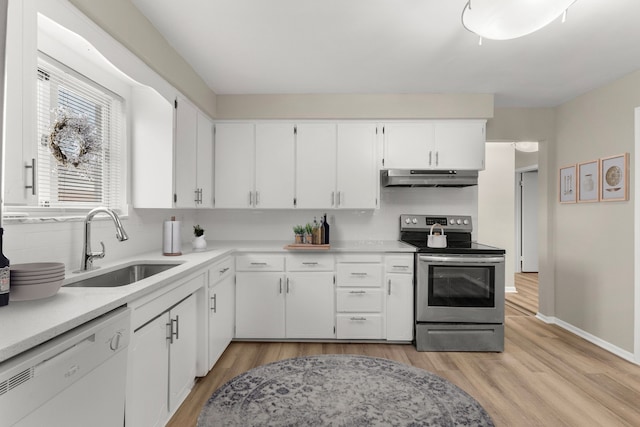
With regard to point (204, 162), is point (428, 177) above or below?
below

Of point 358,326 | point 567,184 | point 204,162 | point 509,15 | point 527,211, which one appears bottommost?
point 358,326

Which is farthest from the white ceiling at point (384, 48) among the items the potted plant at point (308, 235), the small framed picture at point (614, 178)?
the potted plant at point (308, 235)

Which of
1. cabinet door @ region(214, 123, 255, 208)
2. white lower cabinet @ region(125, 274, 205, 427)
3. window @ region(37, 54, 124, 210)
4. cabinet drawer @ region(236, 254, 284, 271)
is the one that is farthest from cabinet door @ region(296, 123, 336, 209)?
window @ region(37, 54, 124, 210)

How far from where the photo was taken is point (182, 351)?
88.4 inches

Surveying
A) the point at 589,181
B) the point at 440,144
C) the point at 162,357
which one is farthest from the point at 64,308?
the point at 589,181

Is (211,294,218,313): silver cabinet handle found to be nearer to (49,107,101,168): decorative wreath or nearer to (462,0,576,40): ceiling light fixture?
(49,107,101,168): decorative wreath

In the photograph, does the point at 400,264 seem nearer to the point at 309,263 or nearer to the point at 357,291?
the point at 357,291

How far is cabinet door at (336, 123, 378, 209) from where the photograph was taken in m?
3.66

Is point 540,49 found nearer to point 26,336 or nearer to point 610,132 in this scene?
point 610,132

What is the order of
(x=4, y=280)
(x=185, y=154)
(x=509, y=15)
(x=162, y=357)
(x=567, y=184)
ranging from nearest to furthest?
(x=4, y=280)
(x=509, y=15)
(x=162, y=357)
(x=185, y=154)
(x=567, y=184)

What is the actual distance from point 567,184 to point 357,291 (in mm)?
2585

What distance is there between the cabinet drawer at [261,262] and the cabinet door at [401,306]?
106cm

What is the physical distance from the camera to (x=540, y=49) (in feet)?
8.61

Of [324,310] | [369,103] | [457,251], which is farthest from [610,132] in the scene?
[324,310]
